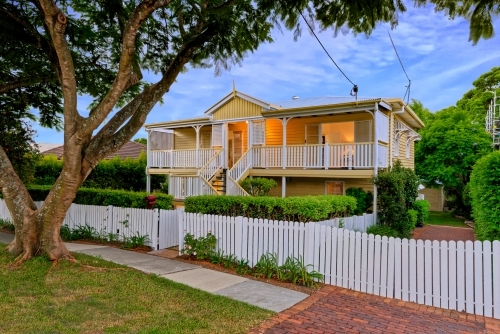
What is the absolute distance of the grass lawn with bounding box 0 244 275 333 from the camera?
176 inches

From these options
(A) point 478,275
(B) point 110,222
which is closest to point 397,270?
(A) point 478,275

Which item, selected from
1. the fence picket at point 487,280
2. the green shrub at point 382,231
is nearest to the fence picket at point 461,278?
the fence picket at point 487,280

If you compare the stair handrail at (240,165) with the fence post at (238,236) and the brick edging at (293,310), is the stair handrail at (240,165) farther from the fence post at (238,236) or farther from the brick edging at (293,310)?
the brick edging at (293,310)

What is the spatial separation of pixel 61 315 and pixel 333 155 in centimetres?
1153

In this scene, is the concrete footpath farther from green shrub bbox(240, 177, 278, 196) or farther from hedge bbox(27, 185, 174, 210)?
green shrub bbox(240, 177, 278, 196)

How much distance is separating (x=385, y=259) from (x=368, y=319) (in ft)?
5.32

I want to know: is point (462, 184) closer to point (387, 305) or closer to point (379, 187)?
point (379, 187)

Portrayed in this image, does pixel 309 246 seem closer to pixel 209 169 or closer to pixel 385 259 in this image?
pixel 385 259

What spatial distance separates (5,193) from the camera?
26.4ft

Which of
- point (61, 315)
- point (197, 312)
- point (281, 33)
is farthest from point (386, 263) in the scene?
point (281, 33)

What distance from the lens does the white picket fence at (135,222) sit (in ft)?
32.8

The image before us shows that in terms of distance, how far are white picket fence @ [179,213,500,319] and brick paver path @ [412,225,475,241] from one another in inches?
335

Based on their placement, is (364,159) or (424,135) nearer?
(364,159)

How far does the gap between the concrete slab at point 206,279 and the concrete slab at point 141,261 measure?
0.38m
